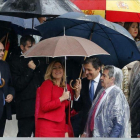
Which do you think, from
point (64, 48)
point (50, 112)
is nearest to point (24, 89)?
point (50, 112)

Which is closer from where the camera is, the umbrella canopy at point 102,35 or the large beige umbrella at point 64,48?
Result: the large beige umbrella at point 64,48

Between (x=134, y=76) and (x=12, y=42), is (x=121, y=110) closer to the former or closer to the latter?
(x=134, y=76)

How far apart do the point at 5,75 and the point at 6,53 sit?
813 millimetres

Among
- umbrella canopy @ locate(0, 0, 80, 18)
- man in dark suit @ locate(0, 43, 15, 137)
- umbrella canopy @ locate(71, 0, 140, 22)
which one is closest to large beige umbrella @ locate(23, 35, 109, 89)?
umbrella canopy @ locate(0, 0, 80, 18)

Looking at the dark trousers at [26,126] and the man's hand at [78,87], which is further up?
the man's hand at [78,87]

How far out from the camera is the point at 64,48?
7.67 metres

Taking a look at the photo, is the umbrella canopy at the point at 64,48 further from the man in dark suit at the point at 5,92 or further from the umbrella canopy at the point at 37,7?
the man in dark suit at the point at 5,92

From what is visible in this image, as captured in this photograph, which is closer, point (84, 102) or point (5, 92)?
point (84, 102)

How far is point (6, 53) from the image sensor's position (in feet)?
31.6

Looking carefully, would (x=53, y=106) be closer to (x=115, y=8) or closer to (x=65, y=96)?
(x=65, y=96)

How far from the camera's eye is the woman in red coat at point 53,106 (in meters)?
7.91

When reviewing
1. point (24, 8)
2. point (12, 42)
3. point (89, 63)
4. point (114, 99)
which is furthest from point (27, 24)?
point (114, 99)

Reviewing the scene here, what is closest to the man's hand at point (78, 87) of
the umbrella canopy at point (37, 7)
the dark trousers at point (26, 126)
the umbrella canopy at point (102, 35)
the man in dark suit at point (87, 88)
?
the man in dark suit at point (87, 88)

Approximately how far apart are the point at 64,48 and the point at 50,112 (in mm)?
953
